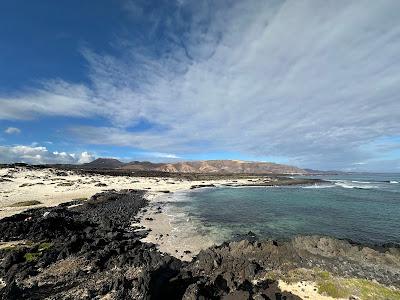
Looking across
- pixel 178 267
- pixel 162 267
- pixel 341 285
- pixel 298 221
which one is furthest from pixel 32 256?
pixel 298 221

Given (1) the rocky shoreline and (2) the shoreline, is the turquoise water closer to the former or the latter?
(2) the shoreline

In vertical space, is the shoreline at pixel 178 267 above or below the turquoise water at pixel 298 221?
below

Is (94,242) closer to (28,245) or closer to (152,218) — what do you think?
(28,245)

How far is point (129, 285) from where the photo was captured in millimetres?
12367

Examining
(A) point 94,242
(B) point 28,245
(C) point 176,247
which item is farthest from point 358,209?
(B) point 28,245

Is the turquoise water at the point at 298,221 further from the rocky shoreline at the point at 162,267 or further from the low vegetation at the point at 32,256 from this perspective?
the low vegetation at the point at 32,256

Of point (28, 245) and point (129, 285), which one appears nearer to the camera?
point (129, 285)

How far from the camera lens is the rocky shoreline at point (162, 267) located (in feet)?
39.3

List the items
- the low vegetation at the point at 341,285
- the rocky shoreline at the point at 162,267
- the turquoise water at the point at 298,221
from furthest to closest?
the turquoise water at the point at 298,221
the low vegetation at the point at 341,285
the rocky shoreline at the point at 162,267

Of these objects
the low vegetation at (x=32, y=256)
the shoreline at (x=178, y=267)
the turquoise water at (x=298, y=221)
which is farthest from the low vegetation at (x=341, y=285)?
the low vegetation at (x=32, y=256)

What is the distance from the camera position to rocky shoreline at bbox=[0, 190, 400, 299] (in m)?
12.0

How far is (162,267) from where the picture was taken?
1396cm

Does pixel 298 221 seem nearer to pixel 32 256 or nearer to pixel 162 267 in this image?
pixel 162 267

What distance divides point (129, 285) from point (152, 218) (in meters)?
18.2
